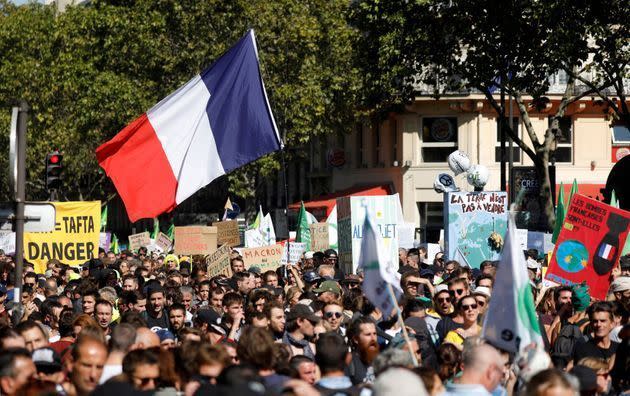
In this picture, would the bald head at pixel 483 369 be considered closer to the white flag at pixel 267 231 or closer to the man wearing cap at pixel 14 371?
the man wearing cap at pixel 14 371

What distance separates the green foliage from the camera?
47.6 meters

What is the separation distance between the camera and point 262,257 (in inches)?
894

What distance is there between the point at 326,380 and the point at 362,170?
44202mm

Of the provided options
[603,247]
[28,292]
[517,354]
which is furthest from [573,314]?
[28,292]

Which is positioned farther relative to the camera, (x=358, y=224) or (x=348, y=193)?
(x=348, y=193)

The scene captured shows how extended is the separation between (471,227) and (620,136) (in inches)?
1092

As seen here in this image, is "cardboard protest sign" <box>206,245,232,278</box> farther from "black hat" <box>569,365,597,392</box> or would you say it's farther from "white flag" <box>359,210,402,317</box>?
"black hat" <box>569,365,597,392</box>

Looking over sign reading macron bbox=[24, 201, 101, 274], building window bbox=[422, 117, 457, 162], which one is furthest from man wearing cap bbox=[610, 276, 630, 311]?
building window bbox=[422, 117, 457, 162]

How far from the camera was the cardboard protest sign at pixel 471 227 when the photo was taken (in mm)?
22219

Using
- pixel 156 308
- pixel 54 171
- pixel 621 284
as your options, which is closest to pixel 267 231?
pixel 54 171

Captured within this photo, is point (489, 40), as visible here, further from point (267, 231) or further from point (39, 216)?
point (39, 216)

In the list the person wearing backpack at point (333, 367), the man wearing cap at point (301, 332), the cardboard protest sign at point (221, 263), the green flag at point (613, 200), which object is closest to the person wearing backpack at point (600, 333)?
the man wearing cap at point (301, 332)

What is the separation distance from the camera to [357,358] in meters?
10.8

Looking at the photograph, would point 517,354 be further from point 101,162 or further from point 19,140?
point 101,162
